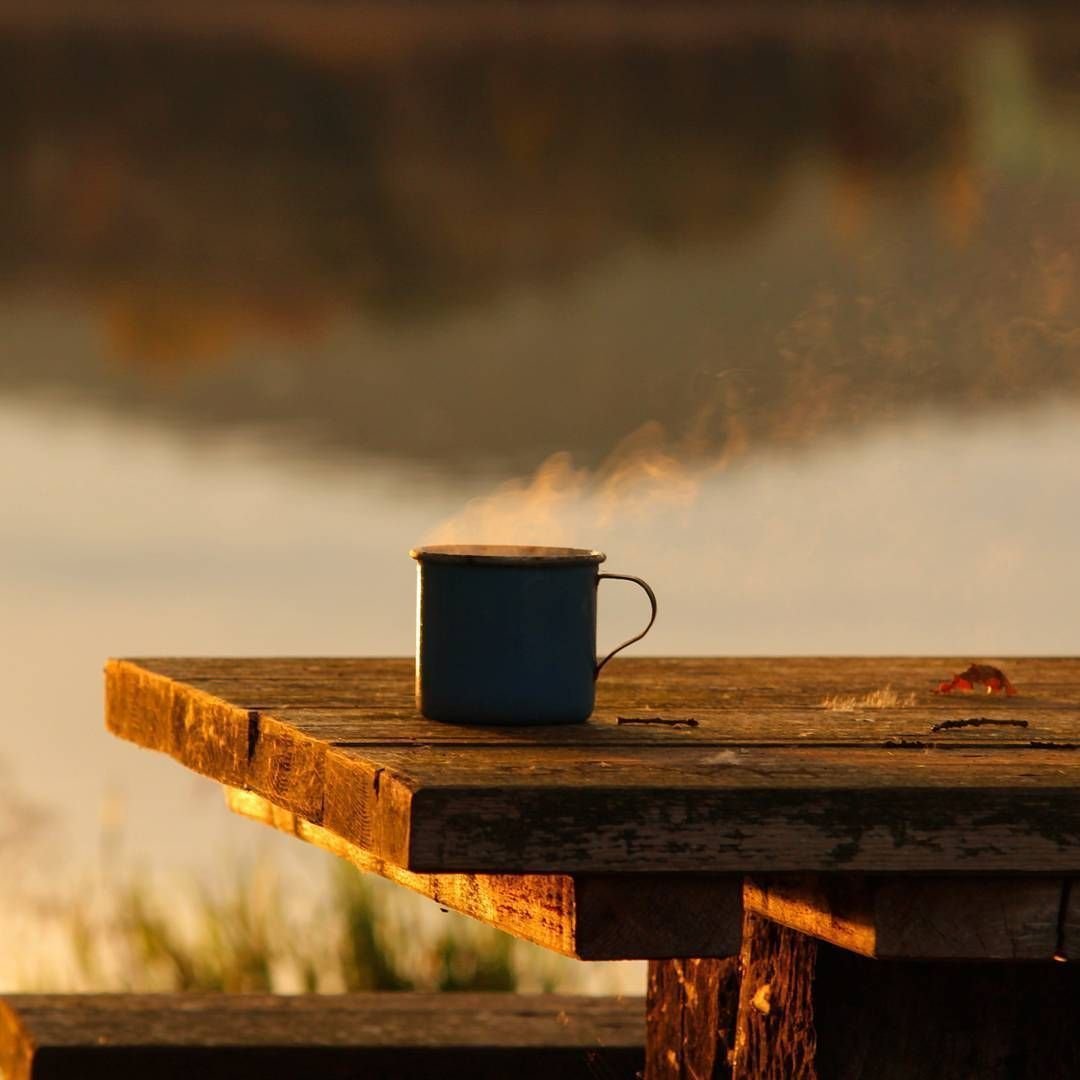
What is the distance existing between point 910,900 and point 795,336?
2.95 ft

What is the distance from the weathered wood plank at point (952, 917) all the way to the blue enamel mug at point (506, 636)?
0.96 ft

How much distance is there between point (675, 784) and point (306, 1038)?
1270mm

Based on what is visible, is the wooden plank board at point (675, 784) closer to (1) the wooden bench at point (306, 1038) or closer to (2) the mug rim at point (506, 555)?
(2) the mug rim at point (506, 555)

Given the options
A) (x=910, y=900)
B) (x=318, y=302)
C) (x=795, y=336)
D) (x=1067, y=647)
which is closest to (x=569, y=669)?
(x=910, y=900)

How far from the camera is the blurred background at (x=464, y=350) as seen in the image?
291cm

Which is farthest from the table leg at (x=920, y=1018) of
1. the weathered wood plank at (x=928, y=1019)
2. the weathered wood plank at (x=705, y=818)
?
the weathered wood plank at (x=705, y=818)

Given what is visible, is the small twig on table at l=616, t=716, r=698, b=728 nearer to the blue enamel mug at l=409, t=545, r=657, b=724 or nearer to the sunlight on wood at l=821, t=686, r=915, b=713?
the blue enamel mug at l=409, t=545, r=657, b=724

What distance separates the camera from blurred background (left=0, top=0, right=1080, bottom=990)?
291 cm

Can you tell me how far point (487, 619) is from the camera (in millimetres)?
2189

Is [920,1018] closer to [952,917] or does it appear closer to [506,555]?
[952,917]

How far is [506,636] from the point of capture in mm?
2188

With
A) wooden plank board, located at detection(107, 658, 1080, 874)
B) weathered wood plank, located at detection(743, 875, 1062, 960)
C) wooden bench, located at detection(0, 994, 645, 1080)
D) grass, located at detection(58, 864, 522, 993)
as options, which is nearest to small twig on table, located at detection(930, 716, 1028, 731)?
wooden plank board, located at detection(107, 658, 1080, 874)

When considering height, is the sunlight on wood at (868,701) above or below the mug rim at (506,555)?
below

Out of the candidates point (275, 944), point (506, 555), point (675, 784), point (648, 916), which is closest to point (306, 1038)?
point (506, 555)
